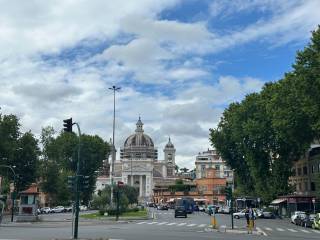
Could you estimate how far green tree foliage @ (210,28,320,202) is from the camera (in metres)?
46.0

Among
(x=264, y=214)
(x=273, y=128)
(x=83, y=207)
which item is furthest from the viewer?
(x=83, y=207)

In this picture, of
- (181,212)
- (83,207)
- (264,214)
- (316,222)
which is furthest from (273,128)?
(83,207)

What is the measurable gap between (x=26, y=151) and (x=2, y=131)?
1037 cm

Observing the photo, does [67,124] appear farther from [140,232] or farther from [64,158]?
[64,158]

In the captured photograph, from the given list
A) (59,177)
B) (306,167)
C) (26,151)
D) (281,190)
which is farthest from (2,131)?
(306,167)

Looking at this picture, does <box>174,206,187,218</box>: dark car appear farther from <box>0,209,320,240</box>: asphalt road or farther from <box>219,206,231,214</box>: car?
<box>0,209,320,240</box>: asphalt road

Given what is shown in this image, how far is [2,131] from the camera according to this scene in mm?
68688

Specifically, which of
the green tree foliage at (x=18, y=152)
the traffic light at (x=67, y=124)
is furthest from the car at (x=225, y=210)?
the traffic light at (x=67, y=124)

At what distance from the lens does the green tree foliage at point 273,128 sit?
45969 mm

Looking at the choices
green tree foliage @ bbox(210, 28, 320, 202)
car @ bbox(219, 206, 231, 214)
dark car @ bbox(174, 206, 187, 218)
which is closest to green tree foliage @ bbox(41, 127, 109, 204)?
car @ bbox(219, 206, 231, 214)

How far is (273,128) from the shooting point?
6144 centimetres

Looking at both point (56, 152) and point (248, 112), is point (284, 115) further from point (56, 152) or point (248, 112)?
point (56, 152)

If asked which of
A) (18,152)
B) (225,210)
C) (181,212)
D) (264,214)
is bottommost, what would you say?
(264,214)

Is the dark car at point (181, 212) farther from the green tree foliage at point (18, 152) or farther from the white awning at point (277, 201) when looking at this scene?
the green tree foliage at point (18, 152)
